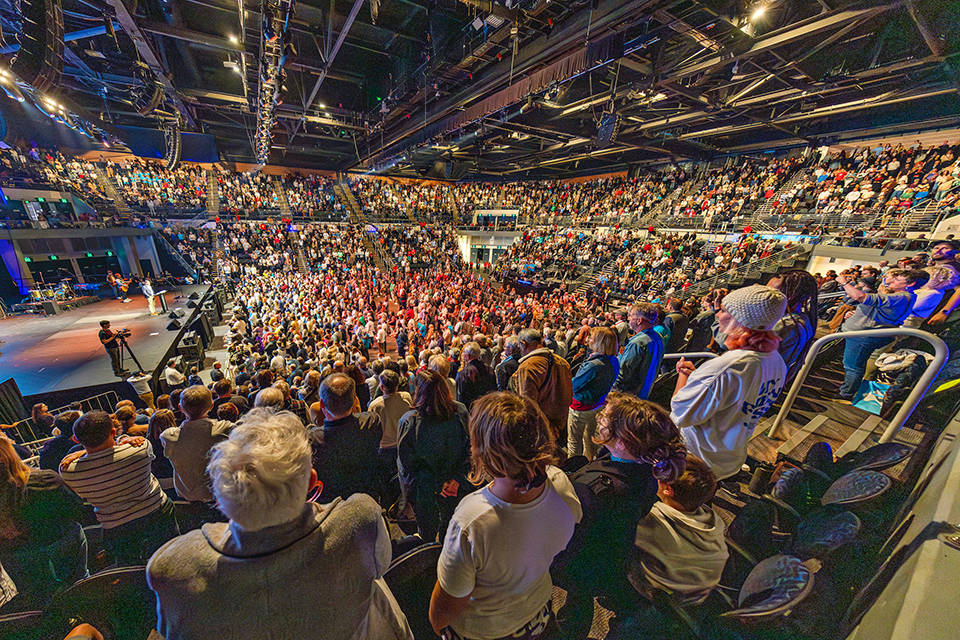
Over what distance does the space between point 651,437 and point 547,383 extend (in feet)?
3.56

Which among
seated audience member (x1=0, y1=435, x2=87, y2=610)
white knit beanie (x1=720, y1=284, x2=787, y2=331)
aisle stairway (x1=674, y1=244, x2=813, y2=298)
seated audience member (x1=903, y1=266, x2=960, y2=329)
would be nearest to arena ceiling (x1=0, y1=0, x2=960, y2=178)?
aisle stairway (x1=674, y1=244, x2=813, y2=298)

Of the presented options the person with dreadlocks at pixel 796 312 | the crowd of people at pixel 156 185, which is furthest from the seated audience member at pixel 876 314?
the crowd of people at pixel 156 185

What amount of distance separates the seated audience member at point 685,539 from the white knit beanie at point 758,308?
783mm

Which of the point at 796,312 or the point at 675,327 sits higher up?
the point at 796,312

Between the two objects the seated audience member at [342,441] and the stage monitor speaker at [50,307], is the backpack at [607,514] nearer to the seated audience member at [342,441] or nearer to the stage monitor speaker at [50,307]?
the seated audience member at [342,441]

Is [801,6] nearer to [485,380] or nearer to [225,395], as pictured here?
[485,380]

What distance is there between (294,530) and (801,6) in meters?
9.62

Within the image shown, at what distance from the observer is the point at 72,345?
8289 millimetres

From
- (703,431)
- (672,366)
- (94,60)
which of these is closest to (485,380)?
(703,431)

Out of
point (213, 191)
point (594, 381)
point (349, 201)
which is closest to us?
point (594, 381)

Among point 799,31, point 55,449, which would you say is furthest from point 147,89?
point 799,31

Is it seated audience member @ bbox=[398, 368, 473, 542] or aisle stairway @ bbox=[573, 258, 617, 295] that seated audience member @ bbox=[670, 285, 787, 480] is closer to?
seated audience member @ bbox=[398, 368, 473, 542]

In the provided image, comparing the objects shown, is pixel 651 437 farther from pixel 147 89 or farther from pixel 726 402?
pixel 147 89

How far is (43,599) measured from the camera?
175 cm
